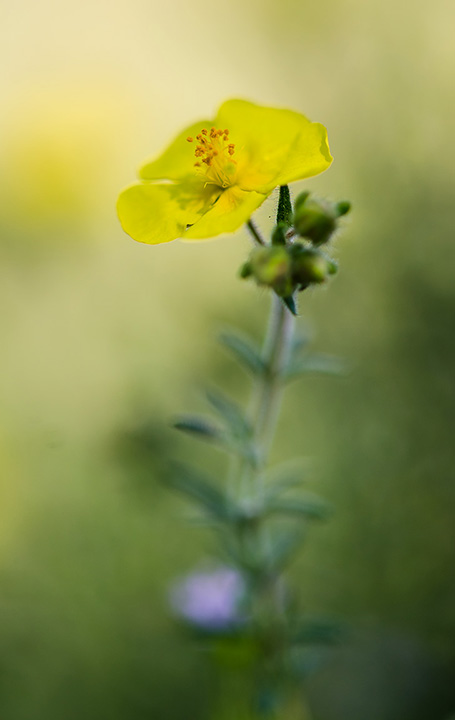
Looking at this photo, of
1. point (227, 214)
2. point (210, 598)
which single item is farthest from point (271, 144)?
point (210, 598)

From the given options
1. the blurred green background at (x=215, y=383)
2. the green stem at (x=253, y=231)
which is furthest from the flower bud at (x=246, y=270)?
the blurred green background at (x=215, y=383)

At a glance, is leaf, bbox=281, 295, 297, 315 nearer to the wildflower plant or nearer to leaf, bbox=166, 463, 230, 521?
the wildflower plant

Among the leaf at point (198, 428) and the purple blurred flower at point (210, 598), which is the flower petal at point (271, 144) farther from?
the purple blurred flower at point (210, 598)

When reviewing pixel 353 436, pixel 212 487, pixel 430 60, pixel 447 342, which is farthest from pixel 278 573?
pixel 430 60

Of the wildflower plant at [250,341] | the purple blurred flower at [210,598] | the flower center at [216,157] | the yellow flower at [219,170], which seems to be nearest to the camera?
the wildflower plant at [250,341]

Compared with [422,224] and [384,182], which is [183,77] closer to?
[384,182]

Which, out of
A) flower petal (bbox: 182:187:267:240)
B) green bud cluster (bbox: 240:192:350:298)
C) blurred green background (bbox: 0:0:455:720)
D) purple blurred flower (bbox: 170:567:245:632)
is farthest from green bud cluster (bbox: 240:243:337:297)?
purple blurred flower (bbox: 170:567:245:632)

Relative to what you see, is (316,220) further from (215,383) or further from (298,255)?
(215,383)

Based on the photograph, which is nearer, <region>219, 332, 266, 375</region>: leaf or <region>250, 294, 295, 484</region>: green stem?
<region>250, 294, 295, 484</region>: green stem
